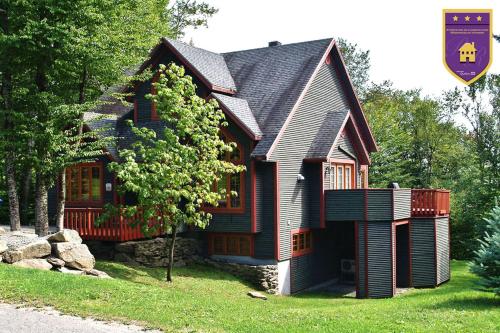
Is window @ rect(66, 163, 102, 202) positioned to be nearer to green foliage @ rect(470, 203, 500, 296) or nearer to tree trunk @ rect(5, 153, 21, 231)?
tree trunk @ rect(5, 153, 21, 231)

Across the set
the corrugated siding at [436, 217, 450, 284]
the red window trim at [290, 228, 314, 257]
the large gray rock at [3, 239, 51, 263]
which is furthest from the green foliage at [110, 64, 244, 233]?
the corrugated siding at [436, 217, 450, 284]

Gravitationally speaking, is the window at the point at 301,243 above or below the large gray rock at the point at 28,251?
below

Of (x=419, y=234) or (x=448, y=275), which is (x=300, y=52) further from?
(x=448, y=275)

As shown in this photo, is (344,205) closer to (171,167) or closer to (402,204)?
(402,204)

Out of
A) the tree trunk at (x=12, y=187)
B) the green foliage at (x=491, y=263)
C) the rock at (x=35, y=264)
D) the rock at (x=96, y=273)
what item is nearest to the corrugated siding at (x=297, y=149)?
the rock at (x=96, y=273)

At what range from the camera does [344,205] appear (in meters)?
23.3

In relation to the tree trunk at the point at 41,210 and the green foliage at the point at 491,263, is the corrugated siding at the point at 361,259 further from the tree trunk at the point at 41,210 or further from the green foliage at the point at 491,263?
the tree trunk at the point at 41,210

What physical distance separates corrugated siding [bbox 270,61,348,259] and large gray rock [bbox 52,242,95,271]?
793 centimetres

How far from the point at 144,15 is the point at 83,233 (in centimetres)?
1053

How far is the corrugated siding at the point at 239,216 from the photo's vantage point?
72.1 ft

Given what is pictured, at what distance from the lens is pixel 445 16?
22344mm

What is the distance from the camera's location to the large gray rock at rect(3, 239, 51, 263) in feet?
53.1

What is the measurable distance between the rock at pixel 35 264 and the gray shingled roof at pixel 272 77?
332 inches

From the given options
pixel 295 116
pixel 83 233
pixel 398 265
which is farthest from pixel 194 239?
pixel 398 265
